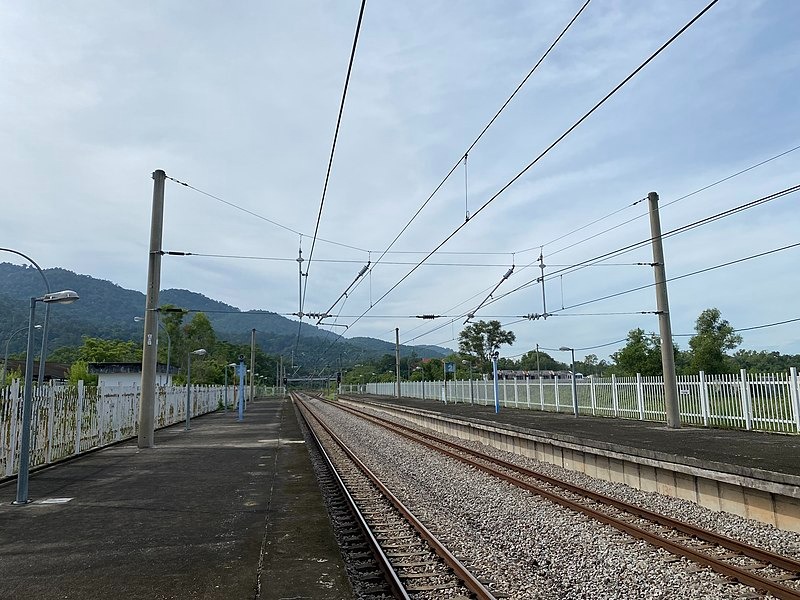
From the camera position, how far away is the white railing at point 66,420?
485 inches

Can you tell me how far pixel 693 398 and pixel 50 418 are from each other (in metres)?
18.4

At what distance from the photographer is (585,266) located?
1892 centimetres

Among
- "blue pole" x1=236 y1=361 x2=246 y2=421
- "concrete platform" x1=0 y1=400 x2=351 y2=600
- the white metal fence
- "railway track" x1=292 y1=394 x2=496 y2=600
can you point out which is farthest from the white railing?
the white metal fence

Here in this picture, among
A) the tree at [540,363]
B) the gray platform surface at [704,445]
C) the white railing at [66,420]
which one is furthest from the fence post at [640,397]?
the tree at [540,363]

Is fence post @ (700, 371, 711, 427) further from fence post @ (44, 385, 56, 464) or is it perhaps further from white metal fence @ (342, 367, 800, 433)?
fence post @ (44, 385, 56, 464)

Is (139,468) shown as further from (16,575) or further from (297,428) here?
(297,428)

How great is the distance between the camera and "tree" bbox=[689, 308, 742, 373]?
43.8 meters

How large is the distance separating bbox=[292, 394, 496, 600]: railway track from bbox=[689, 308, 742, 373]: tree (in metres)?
38.7

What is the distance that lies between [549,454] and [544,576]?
9.43 metres

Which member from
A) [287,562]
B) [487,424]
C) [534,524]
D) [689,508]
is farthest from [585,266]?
[287,562]

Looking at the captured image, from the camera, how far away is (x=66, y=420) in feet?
51.6

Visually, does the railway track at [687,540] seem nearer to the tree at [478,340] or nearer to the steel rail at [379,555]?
the steel rail at [379,555]

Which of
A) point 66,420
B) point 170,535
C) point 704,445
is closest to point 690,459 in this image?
point 704,445

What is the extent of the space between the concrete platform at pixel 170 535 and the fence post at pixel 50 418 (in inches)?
18.9
